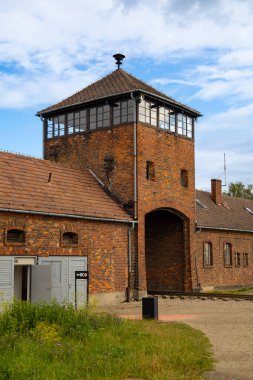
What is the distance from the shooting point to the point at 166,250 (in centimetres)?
2933

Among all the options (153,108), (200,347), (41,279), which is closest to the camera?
(200,347)

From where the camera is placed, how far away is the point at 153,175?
2581 cm

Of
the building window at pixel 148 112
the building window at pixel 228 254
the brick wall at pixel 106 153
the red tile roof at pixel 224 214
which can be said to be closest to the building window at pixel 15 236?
the brick wall at pixel 106 153

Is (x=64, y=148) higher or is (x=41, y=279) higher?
(x=64, y=148)

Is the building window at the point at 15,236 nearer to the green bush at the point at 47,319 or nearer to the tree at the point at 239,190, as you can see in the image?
the green bush at the point at 47,319

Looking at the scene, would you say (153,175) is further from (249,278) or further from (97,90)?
(249,278)

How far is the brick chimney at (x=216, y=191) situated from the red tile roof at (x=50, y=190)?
14761 mm

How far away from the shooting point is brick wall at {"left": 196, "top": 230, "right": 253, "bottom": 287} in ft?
100

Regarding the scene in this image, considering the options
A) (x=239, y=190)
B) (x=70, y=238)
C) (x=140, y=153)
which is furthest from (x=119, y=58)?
(x=239, y=190)

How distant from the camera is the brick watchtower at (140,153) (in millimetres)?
24906

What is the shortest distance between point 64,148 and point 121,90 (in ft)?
14.8

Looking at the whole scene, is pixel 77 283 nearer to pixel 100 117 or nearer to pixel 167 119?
pixel 100 117

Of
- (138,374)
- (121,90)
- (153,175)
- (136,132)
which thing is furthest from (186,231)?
(138,374)

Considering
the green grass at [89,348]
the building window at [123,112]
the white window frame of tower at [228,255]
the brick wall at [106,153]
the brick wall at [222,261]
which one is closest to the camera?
the green grass at [89,348]
